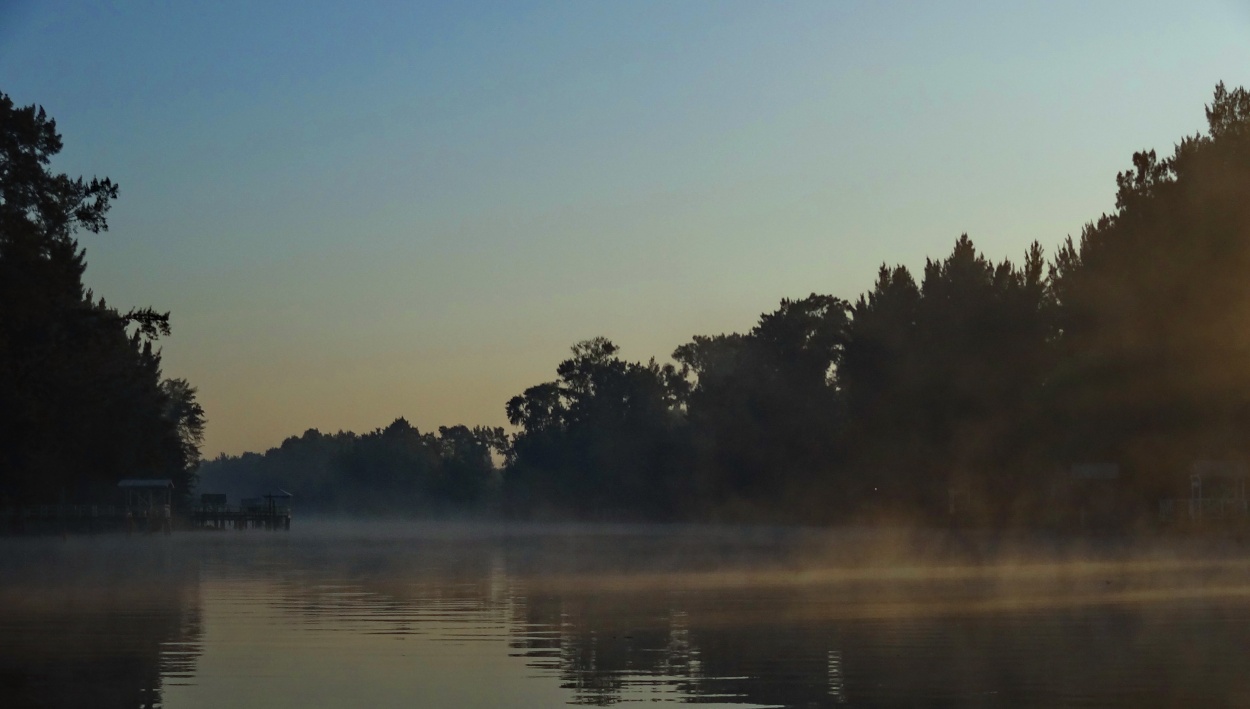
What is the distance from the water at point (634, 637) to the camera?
12.3 m

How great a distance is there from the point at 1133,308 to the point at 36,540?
4663 centimetres

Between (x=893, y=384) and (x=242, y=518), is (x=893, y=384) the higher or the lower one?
the higher one

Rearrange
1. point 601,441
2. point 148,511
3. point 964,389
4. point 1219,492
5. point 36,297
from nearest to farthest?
point 36,297 < point 1219,492 < point 148,511 < point 964,389 < point 601,441

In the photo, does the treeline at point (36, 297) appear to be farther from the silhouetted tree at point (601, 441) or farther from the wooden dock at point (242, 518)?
the silhouetted tree at point (601, 441)

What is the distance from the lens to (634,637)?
55.6 feet

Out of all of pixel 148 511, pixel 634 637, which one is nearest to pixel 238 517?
pixel 148 511

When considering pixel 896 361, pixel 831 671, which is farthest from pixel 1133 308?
pixel 831 671

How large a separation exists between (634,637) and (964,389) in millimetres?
72078

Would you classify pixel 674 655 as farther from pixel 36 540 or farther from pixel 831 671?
pixel 36 540

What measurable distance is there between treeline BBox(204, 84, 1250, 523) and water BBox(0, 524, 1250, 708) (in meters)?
31.0

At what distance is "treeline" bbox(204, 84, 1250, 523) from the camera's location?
60906 mm

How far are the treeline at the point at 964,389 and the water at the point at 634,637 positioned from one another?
102ft

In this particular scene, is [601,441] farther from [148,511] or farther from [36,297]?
[36,297]

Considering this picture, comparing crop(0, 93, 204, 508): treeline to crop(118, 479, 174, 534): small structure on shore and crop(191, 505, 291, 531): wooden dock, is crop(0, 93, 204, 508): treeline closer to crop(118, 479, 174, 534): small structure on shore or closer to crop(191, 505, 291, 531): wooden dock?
crop(118, 479, 174, 534): small structure on shore
